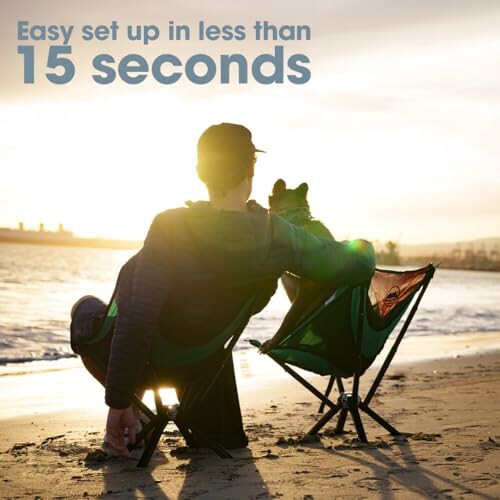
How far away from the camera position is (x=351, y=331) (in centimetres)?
439

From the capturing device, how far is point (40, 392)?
713cm

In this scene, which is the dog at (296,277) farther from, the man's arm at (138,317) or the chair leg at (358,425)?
the man's arm at (138,317)

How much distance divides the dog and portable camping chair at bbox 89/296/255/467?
0.34 m

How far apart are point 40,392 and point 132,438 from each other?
3410mm

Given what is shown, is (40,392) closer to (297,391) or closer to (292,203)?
(297,391)

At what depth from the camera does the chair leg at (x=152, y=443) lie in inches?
151

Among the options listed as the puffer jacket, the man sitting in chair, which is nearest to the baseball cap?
the man sitting in chair

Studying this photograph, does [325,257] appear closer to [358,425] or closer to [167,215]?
[167,215]

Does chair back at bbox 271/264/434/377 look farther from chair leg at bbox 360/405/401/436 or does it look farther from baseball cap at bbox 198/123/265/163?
baseball cap at bbox 198/123/265/163

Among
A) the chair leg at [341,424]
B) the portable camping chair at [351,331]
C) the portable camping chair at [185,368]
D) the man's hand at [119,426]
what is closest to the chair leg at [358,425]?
the portable camping chair at [351,331]

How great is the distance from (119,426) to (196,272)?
0.79 m

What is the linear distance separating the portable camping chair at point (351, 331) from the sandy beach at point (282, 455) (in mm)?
362

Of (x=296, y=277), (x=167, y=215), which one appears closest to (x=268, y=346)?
(x=296, y=277)

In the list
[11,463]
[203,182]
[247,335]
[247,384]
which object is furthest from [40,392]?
[247,335]
